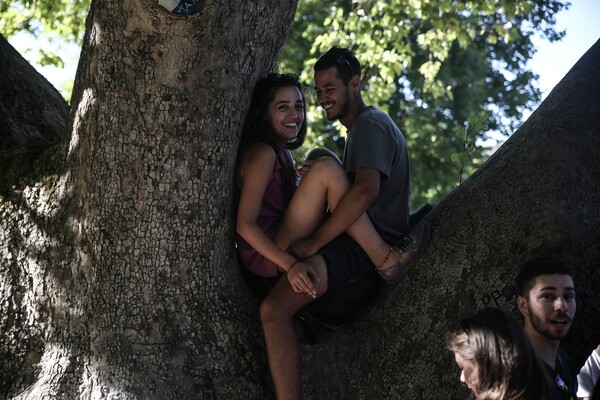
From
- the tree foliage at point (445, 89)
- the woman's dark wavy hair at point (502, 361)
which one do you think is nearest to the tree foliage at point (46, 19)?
the tree foliage at point (445, 89)

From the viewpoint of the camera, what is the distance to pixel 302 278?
4160mm

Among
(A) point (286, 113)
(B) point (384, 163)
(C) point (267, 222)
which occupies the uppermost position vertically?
(A) point (286, 113)

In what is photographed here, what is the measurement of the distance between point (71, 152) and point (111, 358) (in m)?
1.02

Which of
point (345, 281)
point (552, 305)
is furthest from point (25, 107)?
point (552, 305)

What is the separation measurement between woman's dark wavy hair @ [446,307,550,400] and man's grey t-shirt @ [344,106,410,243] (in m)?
1.40

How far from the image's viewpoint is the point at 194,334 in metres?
4.18

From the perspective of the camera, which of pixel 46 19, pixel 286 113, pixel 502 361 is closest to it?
pixel 502 361

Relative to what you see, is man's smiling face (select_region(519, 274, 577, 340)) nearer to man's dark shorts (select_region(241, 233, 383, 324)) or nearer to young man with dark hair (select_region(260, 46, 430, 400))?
young man with dark hair (select_region(260, 46, 430, 400))

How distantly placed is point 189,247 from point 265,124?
2.56 ft

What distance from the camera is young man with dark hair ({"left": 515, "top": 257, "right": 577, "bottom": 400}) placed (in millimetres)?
3775

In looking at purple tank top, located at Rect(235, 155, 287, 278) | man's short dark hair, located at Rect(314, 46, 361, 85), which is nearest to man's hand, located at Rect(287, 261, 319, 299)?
purple tank top, located at Rect(235, 155, 287, 278)

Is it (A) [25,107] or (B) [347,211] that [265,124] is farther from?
(A) [25,107]

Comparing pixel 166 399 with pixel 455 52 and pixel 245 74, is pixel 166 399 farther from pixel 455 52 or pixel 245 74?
pixel 455 52

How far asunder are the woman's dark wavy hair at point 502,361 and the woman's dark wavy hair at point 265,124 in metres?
1.73
